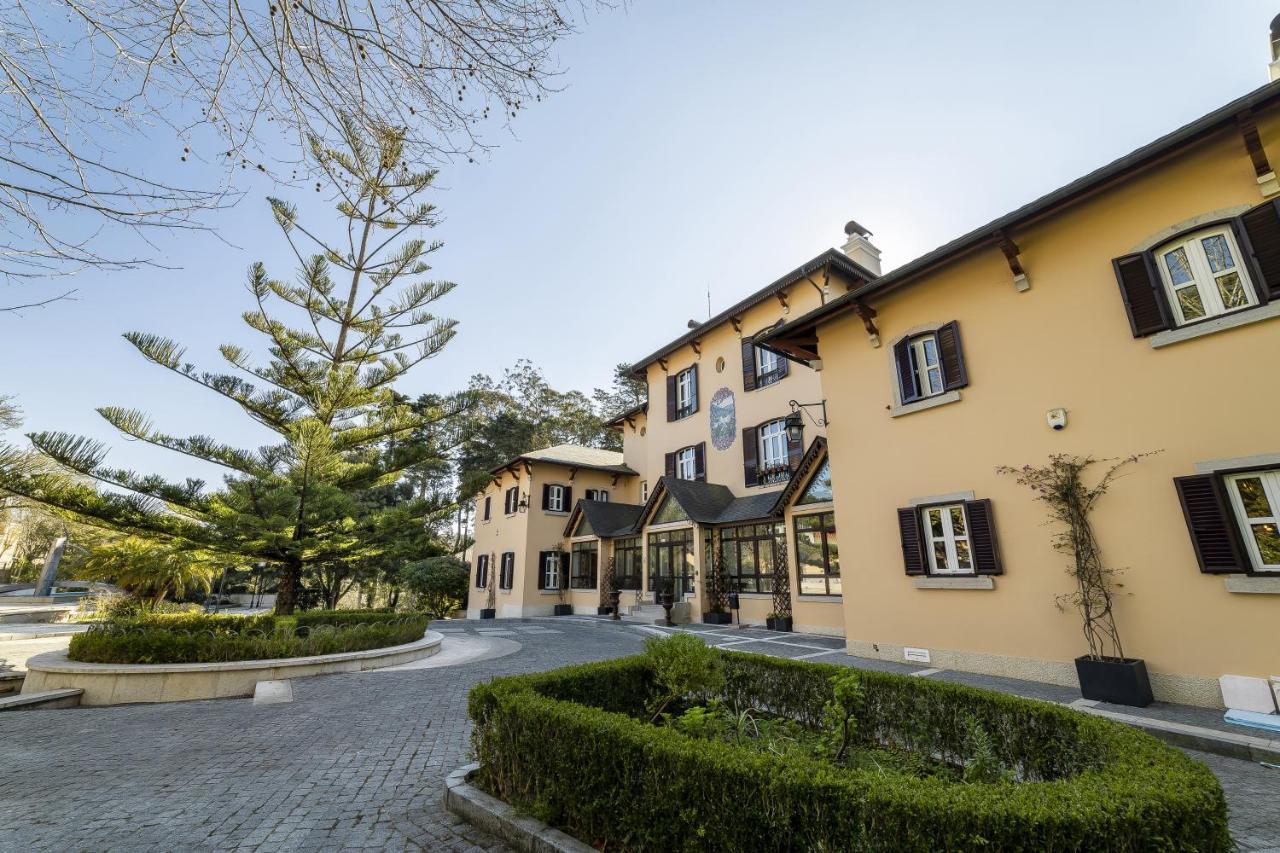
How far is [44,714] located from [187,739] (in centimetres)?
277

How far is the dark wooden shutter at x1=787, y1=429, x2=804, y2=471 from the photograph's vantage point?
45.0ft

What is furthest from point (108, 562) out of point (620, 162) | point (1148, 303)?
point (1148, 303)

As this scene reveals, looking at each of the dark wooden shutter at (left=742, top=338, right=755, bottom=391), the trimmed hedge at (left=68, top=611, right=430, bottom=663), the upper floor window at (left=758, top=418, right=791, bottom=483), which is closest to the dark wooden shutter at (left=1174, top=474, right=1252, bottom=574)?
the upper floor window at (left=758, top=418, right=791, bottom=483)

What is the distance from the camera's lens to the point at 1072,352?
21.2ft

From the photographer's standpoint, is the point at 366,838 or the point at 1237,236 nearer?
Result: the point at 366,838

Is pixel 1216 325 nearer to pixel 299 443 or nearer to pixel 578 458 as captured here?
pixel 299 443

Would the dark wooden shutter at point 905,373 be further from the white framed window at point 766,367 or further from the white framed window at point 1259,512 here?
the white framed window at point 766,367

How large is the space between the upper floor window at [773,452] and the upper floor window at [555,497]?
944 centimetres

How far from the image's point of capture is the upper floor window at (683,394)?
18031mm

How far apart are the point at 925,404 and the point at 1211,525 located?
10.9 feet

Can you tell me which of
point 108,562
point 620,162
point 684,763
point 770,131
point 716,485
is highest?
point 770,131

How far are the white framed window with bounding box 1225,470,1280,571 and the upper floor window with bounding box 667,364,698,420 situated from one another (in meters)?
13.4

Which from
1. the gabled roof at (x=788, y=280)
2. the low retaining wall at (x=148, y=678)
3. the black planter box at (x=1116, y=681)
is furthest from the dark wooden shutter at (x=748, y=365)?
the low retaining wall at (x=148, y=678)

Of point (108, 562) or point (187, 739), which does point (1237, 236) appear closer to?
point (187, 739)
